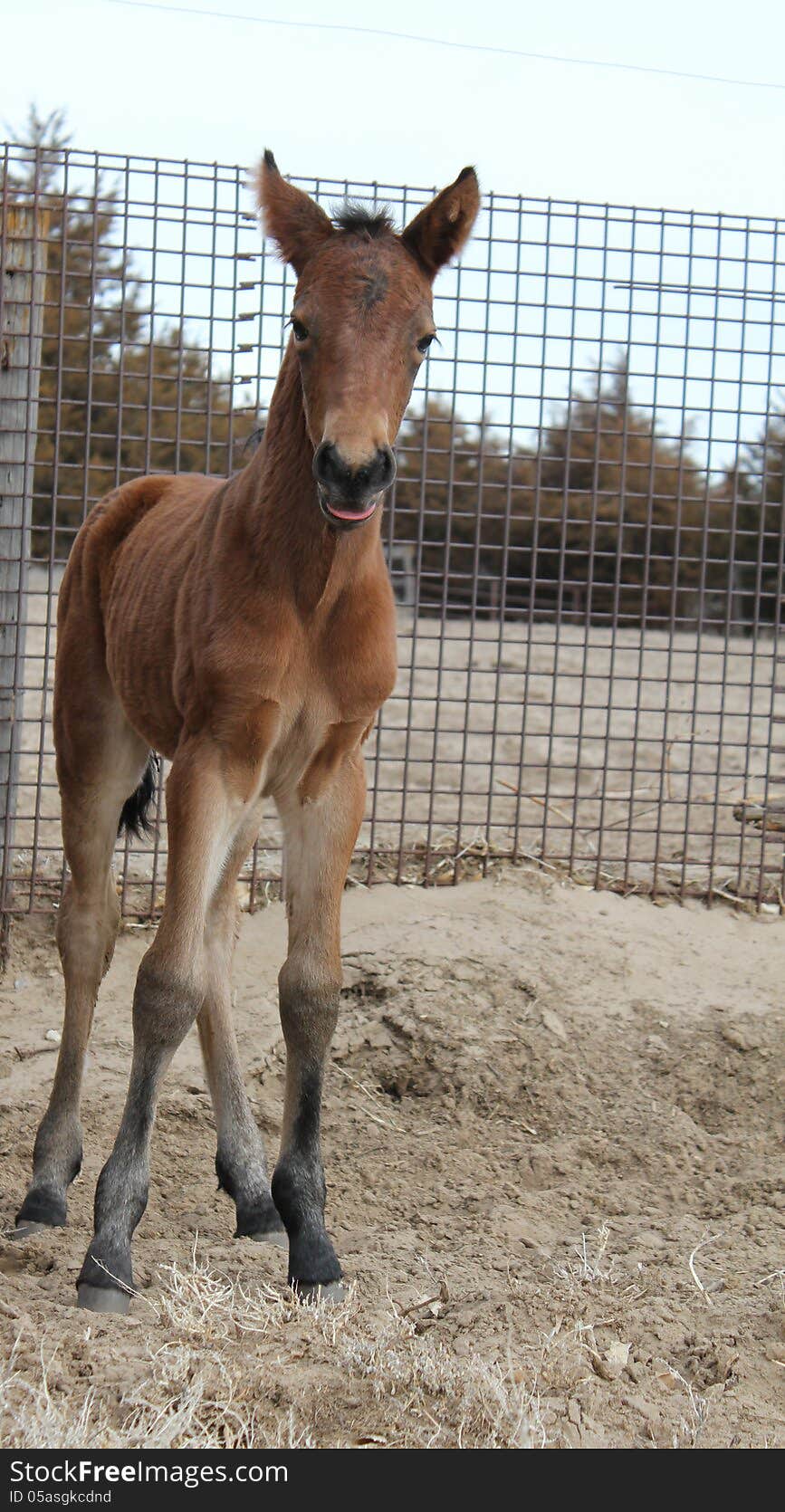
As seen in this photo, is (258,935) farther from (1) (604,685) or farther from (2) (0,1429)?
(1) (604,685)

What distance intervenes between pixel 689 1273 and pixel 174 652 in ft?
7.21

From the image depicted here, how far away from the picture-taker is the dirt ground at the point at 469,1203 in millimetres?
2703

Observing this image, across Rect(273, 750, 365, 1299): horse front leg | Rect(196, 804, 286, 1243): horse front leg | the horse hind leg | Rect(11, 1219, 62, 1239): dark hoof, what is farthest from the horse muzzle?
Rect(11, 1219, 62, 1239): dark hoof

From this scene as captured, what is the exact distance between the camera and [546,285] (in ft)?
20.2

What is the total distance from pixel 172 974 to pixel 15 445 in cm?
333

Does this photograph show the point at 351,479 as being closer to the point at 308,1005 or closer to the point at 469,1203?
the point at 308,1005

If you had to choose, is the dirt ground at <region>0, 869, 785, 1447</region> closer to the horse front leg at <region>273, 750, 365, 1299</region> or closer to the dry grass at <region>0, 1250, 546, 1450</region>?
the dry grass at <region>0, 1250, 546, 1450</region>

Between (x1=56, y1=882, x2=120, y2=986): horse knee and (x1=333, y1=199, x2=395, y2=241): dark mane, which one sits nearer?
(x1=333, y1=199, x2=395, y2=241): dark mane

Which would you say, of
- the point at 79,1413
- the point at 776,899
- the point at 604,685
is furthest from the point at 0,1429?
the point at 604,685

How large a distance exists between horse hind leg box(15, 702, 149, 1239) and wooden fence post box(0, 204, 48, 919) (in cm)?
152

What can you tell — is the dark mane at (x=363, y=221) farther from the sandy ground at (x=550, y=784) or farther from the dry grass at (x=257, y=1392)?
the dry grass at (x=257, y=1392)

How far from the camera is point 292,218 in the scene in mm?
3430

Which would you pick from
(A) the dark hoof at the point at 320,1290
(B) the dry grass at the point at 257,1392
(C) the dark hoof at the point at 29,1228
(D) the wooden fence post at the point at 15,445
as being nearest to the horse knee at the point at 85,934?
(C) the dark hoof at the point at 29,1228

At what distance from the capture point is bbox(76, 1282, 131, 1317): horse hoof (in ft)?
10.7
